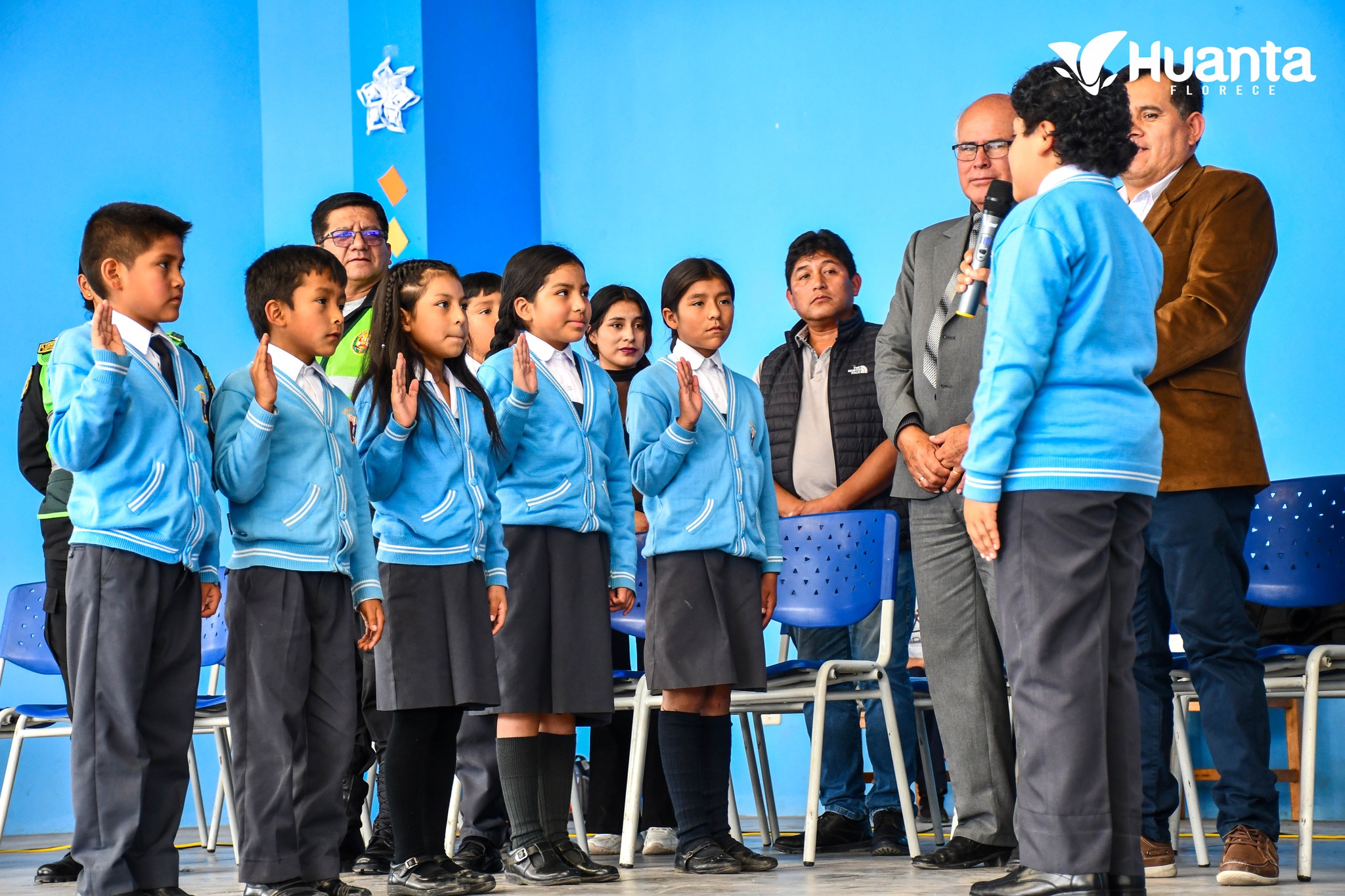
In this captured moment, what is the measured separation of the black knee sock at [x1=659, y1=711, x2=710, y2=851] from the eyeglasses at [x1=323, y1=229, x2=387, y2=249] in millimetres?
1514

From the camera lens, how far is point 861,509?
371 cm

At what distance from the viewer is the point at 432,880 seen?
2697 mm

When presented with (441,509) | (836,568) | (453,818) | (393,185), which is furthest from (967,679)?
(393,185)

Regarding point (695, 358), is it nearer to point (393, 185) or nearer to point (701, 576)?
point (701, 576)

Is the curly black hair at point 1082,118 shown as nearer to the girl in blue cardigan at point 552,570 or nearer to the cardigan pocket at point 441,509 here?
the girl in blue cardigan at point 552,570

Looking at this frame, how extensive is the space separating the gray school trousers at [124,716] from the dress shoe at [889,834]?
1.69 meters

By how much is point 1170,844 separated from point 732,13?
352 cm

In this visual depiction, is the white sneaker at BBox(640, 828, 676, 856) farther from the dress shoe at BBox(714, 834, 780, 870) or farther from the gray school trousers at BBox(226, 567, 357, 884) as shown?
the gray school trousers at BBox(226, 567, 357, 884)

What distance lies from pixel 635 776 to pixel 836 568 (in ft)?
2.39

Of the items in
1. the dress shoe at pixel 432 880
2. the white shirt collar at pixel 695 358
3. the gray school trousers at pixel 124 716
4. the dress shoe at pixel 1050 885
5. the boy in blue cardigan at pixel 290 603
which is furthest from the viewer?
the white shirt collar at pixel 695 358

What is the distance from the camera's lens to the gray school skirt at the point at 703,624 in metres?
3.11

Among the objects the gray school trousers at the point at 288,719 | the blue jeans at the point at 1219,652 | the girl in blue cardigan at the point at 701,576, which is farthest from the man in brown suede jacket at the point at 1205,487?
the gray school trousers at the point at 288,719

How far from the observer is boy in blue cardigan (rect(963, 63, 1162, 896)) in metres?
2.10

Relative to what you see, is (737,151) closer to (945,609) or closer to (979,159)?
(979,159)
